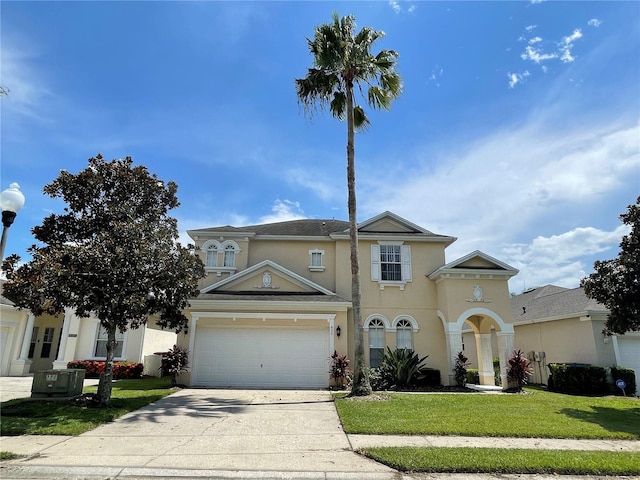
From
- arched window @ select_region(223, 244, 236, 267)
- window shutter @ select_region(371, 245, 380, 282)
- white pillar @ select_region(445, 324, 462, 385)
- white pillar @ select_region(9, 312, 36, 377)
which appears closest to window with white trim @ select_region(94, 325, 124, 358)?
white pillar @ select_region(9, 312, 36, 377)

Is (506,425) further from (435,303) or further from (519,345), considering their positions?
(519,345)

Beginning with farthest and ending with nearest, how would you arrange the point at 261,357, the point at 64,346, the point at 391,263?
the point at 64,346 < the point at 391,263 < the point at 261,357

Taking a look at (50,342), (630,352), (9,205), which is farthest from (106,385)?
(630,352)

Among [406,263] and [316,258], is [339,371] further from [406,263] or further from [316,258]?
[406,263]

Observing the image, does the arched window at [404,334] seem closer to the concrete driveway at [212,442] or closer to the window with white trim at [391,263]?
the window with white trim at [391,263]

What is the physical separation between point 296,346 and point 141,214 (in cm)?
806

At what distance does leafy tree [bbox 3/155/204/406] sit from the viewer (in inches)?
392

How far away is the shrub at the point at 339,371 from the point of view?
51.3 feet

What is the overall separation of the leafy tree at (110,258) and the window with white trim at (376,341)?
9.19 m

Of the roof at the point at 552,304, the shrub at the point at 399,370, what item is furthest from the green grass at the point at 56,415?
the roof at the point at 552,304

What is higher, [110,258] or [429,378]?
[110,258]

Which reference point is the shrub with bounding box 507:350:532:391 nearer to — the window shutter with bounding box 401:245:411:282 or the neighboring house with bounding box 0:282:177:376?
the window shutter with bounding box 401:245:411:282

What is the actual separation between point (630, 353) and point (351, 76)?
16810mm

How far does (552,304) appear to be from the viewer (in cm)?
2116
